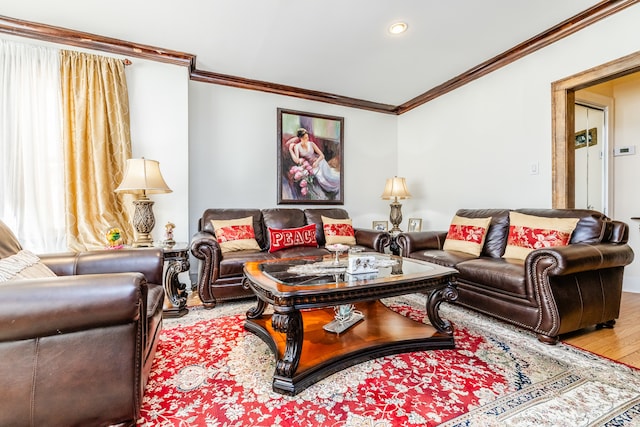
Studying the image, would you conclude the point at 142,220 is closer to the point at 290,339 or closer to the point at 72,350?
the point at 72,350

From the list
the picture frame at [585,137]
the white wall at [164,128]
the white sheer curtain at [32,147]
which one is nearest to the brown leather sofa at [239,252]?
the white wall at [164,128]

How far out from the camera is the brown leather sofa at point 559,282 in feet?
6.40

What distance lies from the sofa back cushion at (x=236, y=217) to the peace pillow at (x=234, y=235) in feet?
0.32

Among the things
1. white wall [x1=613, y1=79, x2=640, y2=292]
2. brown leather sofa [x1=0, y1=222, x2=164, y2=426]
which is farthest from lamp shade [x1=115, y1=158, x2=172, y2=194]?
white wall [x1=613, y1=79, x2=640, y2=292]

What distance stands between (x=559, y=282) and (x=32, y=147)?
437 centimetres

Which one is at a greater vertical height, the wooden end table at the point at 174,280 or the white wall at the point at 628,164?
the white wall at the point at 628,164

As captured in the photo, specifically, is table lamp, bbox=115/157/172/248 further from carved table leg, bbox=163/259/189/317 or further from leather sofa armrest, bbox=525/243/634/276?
leather sofa armrest, bbox=525/243/634/276

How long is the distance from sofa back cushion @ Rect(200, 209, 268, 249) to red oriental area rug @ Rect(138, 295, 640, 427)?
1.56 meters

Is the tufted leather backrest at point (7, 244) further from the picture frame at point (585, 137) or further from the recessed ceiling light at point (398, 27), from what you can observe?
the picture frame at point (585, 137)

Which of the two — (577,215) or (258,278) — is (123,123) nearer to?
(258,278)

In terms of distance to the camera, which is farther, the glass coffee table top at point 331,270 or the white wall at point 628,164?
the white wall at point 628,164

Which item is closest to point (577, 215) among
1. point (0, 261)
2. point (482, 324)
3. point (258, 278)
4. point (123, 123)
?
point (482, 324)

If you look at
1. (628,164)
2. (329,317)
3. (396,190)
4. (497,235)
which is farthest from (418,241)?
(628,164)

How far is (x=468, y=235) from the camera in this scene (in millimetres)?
3006
